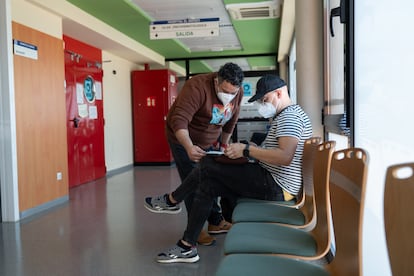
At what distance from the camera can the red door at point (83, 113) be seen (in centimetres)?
586

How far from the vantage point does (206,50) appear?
892cm

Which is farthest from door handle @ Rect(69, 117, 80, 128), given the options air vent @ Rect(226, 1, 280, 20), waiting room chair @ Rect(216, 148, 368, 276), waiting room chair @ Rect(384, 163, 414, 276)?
waiting room chair @ Rect(384, 163, 414, 276)

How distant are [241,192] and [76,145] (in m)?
4.31

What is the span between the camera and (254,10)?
5586 millimetres

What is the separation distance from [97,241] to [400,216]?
2855mm

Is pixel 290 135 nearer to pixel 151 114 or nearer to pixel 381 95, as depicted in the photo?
pixel 381 95

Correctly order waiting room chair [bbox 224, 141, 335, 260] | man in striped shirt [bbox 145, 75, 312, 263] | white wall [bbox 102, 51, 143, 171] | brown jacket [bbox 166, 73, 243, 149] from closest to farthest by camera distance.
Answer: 1. waiting room chair [bbox 224, 141, 335, 260]
2. man in striped shirt [bbox 145, 75, 312, 263]
3. brown jacket [bbox 166, 73, 243, 149]
4. white wall [bbox 102, 51, 143, 171]

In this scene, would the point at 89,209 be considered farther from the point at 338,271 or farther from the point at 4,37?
the point at 338,271

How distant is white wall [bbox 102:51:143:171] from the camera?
293 inches

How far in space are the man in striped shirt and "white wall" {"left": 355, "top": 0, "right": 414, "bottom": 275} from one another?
361 millimetres

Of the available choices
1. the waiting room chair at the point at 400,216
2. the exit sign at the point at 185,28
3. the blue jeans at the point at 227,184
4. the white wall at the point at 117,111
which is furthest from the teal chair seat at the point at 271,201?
the white wall at the point at 117,111

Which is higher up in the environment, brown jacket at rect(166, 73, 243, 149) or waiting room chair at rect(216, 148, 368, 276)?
brown jacket at rect(166, 73, 243, 149)

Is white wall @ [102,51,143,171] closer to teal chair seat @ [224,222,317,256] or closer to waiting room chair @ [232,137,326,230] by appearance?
waiting room chair @ [232,137,326,230]

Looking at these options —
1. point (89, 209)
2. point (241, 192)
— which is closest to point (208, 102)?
point (241, 192)
